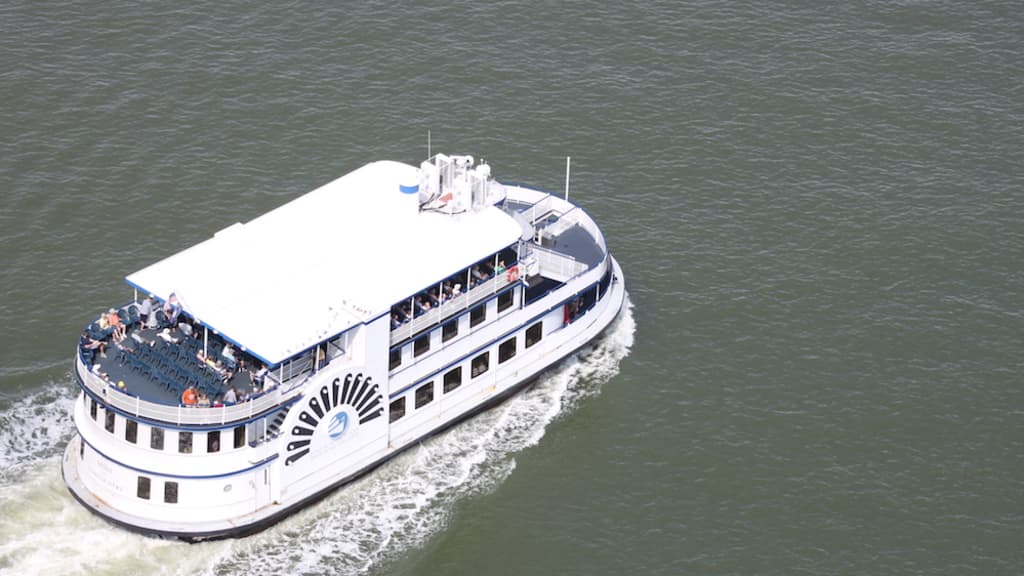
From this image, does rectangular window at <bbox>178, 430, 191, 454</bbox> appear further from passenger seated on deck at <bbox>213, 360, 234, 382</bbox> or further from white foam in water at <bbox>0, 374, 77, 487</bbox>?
white foam in water at <bbox>0, 374, 77, 487</bbox>

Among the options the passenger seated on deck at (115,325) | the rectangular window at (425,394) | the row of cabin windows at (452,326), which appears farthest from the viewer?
the rectangular window at (425,394)

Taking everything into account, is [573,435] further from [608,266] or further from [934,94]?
[934,94]

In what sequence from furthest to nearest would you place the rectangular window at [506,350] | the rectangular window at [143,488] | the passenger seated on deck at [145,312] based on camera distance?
1. the rectangular window at [506,350]
2. the passenger seated on deck at [145,312]
3. the rectangular window at [143,488]

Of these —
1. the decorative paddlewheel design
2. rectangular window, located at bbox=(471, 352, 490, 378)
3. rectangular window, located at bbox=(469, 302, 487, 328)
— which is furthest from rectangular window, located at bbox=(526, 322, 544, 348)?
the decorative paddlewheel design

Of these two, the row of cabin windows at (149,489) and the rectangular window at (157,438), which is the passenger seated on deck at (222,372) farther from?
the row of cabin windows at (149,489)

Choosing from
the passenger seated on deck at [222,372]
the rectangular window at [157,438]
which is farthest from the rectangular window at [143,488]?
the passenger seated on deck at [222,372]

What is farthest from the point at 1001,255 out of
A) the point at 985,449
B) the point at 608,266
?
the point at 608,266

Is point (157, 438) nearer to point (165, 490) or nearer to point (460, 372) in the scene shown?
point (165, 490)
